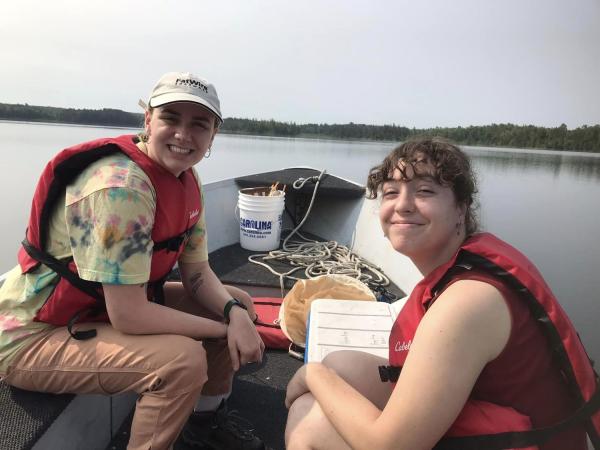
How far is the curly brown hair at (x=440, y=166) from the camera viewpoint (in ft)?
3.56

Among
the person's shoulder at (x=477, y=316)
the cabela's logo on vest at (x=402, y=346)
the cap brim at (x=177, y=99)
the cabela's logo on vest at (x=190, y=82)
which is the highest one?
the cabela's logo on vest at (x=190, y=82)

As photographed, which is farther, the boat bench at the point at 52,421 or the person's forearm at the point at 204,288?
the person's forearm at the point at 204,288

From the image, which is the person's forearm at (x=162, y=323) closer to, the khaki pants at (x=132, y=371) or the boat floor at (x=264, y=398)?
the khaki pants at (x=132, y=371)

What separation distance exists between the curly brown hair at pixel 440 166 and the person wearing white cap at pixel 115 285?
708 millimetres

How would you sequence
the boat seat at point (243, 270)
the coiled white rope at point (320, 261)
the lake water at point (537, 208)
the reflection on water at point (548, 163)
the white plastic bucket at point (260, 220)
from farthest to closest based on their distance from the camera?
the reflection on water at point (548, 163), the lake water at point (537, 208), the white plastic bucket at point (260, 220), the coiled white rope at point (320, 261), the boat seat at point (243, 270)

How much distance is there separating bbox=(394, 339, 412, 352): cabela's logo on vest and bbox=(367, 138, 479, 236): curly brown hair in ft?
1.08

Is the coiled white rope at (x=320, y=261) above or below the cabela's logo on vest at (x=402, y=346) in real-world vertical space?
below

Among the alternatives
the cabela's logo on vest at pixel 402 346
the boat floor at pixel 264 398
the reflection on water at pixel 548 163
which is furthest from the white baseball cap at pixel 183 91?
the reflection on water at pixel 548 163

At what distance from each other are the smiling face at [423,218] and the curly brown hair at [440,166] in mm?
10

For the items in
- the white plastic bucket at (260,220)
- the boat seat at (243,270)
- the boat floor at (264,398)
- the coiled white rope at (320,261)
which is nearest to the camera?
the boat floor at (264,398)

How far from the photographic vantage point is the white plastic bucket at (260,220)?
3.69m

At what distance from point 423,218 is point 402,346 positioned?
35 cm

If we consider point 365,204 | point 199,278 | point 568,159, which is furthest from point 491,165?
point 199,278

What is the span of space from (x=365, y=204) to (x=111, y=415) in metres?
2.85
